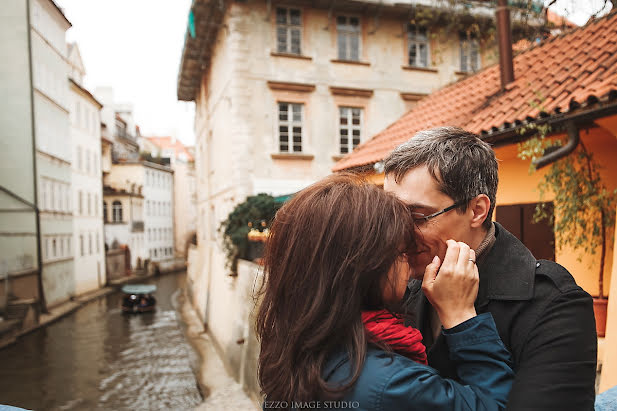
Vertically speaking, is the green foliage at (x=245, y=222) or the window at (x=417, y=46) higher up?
the window at (x=417, y=46)

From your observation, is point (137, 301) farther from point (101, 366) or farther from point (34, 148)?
point (34, 148)

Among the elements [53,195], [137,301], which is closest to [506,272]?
[53,195]

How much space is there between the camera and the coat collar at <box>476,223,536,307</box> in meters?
1.38

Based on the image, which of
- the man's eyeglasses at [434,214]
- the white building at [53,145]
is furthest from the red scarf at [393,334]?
the white building at [53,145]

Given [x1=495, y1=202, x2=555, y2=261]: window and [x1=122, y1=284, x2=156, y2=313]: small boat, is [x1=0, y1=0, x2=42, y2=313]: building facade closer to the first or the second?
[x1=122, y1=284, x2=156, y2=313]: small boat

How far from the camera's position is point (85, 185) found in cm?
3266

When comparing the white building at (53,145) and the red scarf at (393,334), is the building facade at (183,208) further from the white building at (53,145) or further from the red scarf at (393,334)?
the red scarf at (393,334)

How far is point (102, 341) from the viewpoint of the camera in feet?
71.2

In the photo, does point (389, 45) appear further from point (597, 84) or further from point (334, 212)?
point (334, 212)

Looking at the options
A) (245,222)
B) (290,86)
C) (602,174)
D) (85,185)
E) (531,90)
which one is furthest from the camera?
(85,185)

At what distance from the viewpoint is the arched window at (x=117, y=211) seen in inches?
1663

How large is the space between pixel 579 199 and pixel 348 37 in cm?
1291

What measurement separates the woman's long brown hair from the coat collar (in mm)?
374

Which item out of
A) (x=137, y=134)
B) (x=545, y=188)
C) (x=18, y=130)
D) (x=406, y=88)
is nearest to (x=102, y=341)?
(x=18, y=130)
